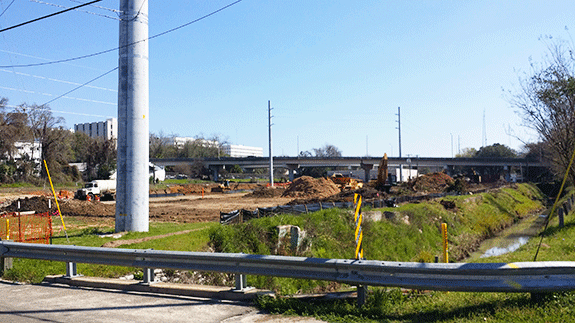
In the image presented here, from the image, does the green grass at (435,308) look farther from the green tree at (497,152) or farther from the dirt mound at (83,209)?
the green tree at (497,152)

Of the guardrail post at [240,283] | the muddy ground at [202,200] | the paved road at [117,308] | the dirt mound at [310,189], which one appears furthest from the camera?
the dirt mound at [310,189]

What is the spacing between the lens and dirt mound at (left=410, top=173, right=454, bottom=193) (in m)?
61.7

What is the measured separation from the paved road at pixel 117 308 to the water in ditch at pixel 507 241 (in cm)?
2097

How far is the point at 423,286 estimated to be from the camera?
661 centimetres

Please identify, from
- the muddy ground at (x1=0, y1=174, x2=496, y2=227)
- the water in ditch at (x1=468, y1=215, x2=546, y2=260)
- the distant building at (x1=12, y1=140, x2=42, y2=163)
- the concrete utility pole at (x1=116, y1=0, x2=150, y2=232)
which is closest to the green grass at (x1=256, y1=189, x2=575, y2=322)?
the concrete utility pole at (x1=116, y1=0, x2=150, y2=232)

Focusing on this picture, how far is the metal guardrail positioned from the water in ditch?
65.9ft

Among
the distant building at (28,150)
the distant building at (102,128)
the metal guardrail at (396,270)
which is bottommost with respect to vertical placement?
the metal guardrail at (396,270)

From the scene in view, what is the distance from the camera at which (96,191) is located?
189ft

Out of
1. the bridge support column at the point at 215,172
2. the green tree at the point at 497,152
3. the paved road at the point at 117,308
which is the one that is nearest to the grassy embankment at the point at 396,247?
the paved road at the point at 117,308

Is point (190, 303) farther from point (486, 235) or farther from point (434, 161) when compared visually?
point (434, 161)

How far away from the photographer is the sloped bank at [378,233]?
17.5 meters

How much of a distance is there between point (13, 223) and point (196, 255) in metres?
17.9

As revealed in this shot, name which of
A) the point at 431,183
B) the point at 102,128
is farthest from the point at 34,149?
the point at 102,128

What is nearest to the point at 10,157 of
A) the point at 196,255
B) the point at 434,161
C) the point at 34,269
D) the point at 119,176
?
the point at 119,176
